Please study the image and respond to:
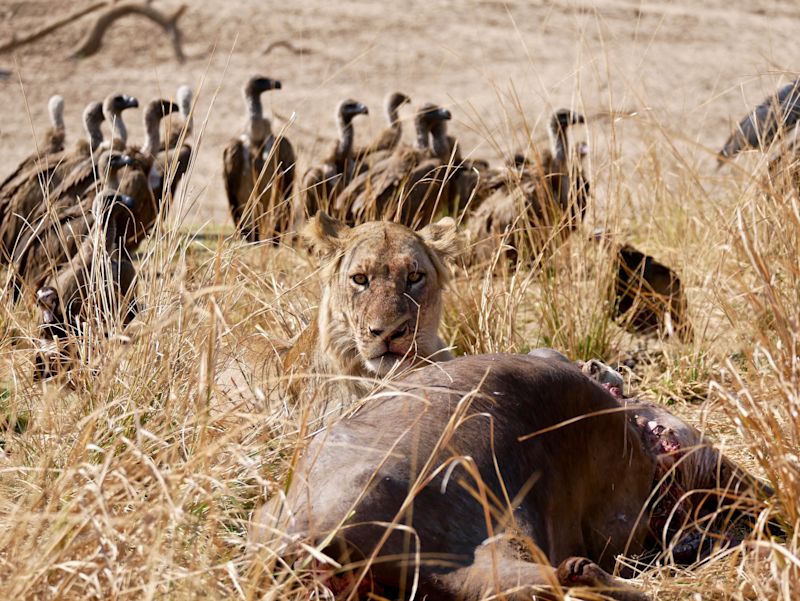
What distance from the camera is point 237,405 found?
3.28m

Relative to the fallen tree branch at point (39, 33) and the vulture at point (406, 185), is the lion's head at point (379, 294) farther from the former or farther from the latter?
the fallen tree branch at point (39, 33)

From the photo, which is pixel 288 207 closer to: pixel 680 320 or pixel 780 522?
pixel 680 320

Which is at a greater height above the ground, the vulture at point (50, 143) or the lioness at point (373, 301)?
the lioness at point (373, 301)

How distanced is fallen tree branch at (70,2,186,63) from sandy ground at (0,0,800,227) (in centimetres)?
11

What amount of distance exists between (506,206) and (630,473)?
16.4ft

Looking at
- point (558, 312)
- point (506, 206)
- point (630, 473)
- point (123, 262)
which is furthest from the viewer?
point (506, 206)

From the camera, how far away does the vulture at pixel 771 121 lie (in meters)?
5.15

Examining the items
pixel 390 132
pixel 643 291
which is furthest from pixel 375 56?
pixel 643 291

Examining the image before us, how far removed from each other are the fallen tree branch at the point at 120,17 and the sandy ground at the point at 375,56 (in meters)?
0.11

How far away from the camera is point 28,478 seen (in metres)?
3.65

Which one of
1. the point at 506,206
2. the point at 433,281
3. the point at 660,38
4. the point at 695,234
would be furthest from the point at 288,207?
the point at 660,38

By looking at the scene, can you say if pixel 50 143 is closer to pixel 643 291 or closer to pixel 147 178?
pixel 147 178

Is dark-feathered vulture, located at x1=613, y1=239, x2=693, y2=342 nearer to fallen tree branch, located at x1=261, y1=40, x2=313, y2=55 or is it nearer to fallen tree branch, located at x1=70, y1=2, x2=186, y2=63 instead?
fallen tree branch, located at x1=261, y1=40, x2=313, y2=55

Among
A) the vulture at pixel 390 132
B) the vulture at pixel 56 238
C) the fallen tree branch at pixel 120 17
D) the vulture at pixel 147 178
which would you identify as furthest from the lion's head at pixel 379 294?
the fallen tree branch at pixel 120 17
